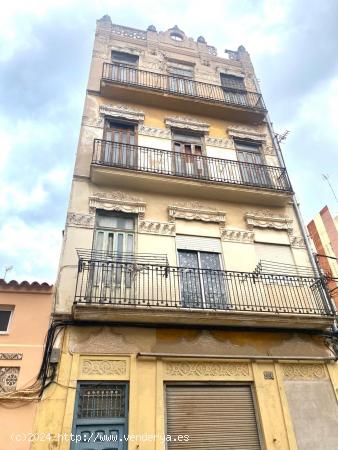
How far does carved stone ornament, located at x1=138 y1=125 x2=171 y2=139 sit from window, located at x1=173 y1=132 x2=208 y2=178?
13.1 inches

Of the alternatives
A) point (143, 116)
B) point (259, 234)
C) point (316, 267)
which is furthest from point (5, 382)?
point (143, 116)

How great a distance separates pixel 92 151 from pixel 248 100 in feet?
24.0

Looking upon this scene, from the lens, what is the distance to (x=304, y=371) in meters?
6.98

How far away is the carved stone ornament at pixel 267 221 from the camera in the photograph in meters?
9.33

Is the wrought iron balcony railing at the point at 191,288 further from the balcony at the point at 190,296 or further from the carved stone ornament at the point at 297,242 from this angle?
the carved stone ornament at the point at 297,242

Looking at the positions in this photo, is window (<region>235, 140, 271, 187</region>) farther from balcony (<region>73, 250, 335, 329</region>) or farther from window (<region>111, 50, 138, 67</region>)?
window (<region>111, 50, 138, 67</region>)

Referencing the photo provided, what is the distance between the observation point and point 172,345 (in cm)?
668

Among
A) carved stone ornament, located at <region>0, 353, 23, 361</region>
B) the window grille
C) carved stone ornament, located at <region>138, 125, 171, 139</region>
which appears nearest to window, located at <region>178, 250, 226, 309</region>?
the window grille

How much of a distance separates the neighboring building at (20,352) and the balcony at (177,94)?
741 centimetres

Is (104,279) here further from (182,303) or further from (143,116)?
(143,116)

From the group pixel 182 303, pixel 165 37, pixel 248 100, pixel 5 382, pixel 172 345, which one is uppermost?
pixel 165 37

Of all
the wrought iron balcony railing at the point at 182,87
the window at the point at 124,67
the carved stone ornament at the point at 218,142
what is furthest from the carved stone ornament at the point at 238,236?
the window at the point at 124,67

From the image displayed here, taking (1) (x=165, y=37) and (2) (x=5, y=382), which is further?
(1) (x=165, y=37)

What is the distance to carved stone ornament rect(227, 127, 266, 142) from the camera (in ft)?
37.9
